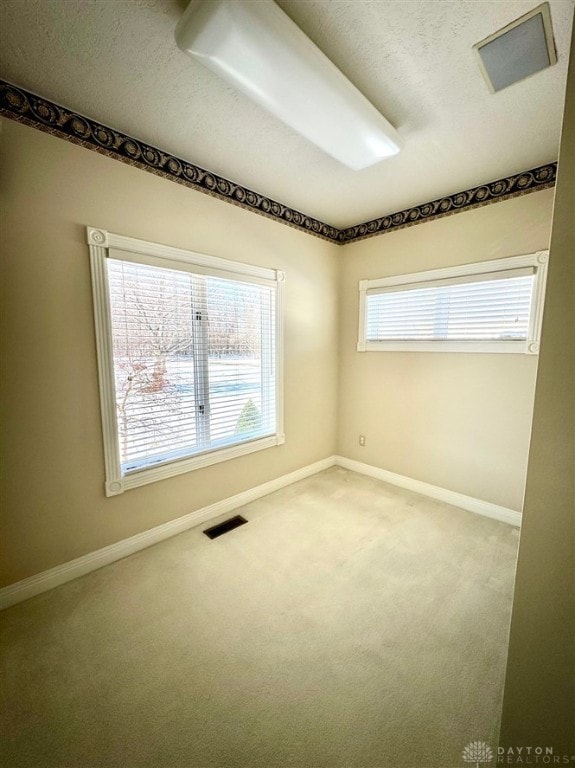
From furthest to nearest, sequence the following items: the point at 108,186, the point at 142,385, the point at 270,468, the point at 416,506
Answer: the point at 270,468 → the point at 416,506 → the point at 142,385 → the point at 108,186

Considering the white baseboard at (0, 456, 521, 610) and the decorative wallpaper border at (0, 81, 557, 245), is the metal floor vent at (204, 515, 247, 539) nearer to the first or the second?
the white baseboard at (0, 456, 521, 610)

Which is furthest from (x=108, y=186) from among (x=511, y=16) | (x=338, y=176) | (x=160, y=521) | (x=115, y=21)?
(x=160, y=521)

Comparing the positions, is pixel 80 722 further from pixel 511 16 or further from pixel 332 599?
pixel 511 16

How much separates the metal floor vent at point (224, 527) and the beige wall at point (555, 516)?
1892 mm

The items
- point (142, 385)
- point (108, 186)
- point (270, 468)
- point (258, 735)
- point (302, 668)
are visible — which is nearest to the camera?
point (258, 735)

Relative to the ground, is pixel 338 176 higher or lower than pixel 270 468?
higher

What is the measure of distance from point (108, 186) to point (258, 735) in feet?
9.17

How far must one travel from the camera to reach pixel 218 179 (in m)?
2.27

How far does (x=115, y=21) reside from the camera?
116 centimetres

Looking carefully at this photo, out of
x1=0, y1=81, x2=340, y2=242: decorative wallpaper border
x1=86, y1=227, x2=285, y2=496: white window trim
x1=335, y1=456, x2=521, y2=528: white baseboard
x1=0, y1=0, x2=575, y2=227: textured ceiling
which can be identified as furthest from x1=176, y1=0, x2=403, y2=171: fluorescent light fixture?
x1=335, y1=456, x2=521, y2=528: white baseboard

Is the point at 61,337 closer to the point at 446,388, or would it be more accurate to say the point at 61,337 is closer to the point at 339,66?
the point at 339,66

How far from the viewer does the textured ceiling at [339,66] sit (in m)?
1.14

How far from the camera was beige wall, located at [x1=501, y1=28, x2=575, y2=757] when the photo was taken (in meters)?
0.73

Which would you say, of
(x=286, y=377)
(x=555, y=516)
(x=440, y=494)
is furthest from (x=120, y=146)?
(x=440, y=494)
